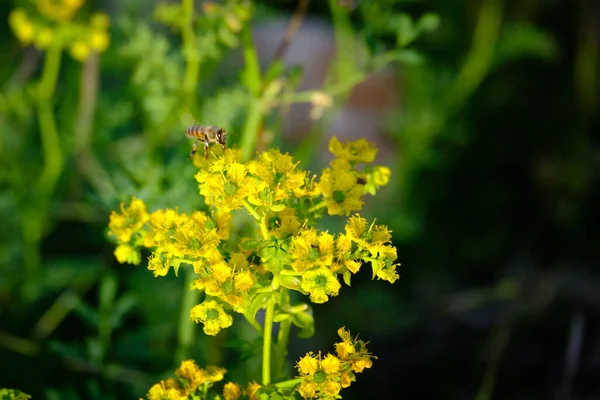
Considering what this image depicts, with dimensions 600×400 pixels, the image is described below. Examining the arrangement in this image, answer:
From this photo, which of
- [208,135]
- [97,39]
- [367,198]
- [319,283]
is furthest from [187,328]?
[367,198]

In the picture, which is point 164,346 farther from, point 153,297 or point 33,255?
point 33,255

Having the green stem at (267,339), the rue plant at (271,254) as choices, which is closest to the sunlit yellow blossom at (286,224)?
the rue plant at (271,254)

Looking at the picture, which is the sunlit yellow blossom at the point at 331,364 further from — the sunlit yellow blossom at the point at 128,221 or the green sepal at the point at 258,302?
the sunlit yellow blossom at the point at 128,221

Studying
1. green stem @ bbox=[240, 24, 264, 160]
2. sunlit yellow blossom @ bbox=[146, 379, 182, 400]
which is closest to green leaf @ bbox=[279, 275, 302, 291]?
sunlit yellow blossom @ bbox=[146, 379, 182, 400]

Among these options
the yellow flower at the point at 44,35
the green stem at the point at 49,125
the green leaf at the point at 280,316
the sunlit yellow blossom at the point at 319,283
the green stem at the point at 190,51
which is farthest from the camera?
the green stem at the point at 49,125

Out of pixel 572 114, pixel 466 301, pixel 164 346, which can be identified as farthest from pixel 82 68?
pixel 572 114
